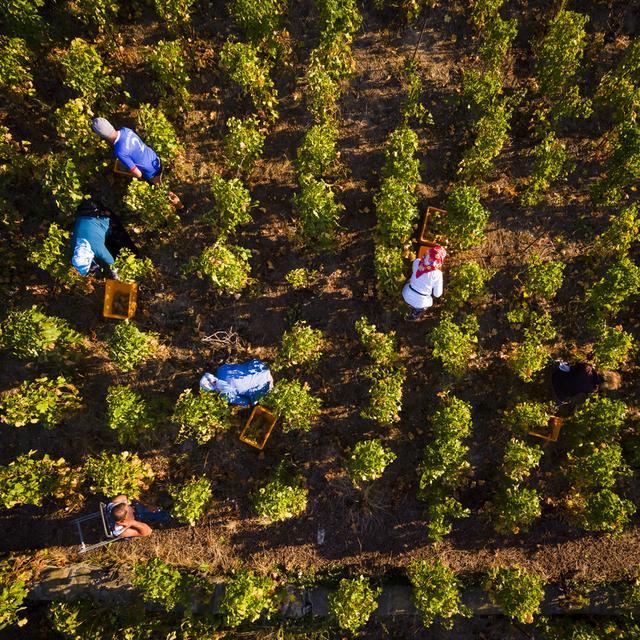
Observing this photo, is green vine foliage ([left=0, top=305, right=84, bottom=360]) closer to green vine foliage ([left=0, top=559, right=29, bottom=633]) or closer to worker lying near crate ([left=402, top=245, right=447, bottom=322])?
green vine foliage ([left=0, top=559, right=29, bottom=633])

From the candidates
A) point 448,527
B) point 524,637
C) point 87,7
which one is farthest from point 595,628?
point 87,7

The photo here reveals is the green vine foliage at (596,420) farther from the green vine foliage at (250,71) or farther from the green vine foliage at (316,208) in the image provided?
the green vine foliage at (250,71)

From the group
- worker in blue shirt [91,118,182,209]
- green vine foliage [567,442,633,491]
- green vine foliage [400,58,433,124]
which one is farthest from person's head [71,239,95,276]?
green vine foliage [567,442,633,491]

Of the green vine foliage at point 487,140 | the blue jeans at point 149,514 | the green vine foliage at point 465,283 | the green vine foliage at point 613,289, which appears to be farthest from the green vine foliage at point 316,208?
the blue jeans at point 149,514

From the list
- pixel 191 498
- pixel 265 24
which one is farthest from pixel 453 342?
pixel 265 24

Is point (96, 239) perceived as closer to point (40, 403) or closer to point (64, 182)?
point (64, 182)

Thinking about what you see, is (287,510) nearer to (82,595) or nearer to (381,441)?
(381,441)
